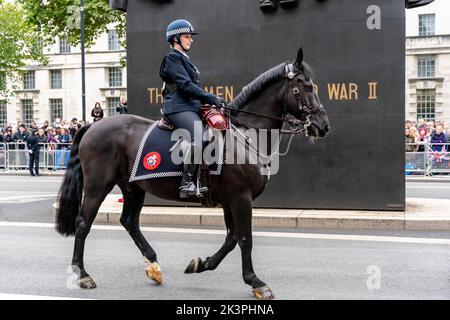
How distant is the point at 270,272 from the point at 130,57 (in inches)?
285

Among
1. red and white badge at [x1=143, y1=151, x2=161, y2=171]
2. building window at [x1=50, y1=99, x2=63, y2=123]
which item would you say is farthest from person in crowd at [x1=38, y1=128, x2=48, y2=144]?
building window at [x1=50, y1=99, x2=63, y2=123]

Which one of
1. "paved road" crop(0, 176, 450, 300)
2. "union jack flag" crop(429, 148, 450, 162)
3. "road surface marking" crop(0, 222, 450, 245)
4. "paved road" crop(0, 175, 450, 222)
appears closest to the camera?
"paved road" crop(0, 176, 450, 300)

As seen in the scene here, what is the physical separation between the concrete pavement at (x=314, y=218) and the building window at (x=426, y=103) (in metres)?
38.1

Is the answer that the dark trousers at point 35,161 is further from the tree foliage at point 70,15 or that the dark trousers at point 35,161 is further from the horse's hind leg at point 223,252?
the horse's hind leg at point 223,252

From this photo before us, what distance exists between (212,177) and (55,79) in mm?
52990

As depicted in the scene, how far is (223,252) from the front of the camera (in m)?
6.82

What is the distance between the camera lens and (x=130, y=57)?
13.0 m

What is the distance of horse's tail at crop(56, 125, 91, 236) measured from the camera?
290 inches

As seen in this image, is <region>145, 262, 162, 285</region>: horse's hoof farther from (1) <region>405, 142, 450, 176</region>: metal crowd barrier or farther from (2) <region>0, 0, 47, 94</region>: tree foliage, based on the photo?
(2) <region>0, 0, 47, 94</region>: tree foliage

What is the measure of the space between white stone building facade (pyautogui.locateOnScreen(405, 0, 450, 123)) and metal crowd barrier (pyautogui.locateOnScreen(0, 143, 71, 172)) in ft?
101

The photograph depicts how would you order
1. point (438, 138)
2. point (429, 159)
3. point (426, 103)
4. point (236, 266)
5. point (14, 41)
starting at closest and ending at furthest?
point (236, 266)
point (429, 159)
point (438, 138)
point (14, 41)
point (426, 103)

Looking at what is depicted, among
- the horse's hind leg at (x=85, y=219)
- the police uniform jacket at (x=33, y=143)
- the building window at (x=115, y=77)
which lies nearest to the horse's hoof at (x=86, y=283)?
the horse's hind leg at (x=85, y=219)

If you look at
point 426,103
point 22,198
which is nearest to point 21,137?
point 22,198

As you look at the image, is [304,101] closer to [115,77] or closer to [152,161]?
[152,161]
